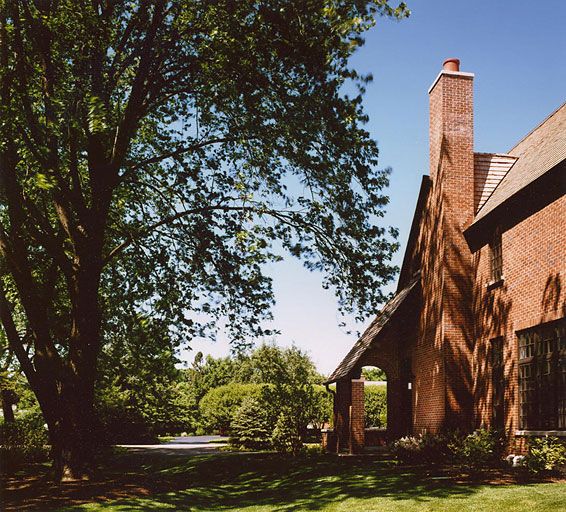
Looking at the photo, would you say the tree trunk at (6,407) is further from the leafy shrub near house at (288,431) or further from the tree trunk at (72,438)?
the tree trunk at (72,438)

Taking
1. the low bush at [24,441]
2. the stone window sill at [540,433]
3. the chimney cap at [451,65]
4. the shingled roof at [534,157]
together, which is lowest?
the low bush at [24,441]

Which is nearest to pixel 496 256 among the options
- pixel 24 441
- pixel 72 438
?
pixel 72 438

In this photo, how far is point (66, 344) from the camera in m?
Answer: 22.8

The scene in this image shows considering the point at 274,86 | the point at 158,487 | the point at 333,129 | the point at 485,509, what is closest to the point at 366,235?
the point at 333,129

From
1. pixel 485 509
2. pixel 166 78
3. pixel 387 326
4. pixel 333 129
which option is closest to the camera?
pixel 485 509

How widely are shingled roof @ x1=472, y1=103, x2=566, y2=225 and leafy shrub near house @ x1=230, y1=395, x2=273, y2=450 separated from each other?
16.3 metres

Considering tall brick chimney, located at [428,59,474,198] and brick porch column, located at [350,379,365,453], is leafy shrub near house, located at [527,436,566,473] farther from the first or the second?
brick porch column, located at [350,379,365,453]

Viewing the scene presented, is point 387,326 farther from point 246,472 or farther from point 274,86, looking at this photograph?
point 274,86

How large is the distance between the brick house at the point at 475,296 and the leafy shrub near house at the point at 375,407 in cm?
1129

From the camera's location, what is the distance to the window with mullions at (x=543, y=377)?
1473 cm

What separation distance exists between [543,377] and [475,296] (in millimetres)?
4355

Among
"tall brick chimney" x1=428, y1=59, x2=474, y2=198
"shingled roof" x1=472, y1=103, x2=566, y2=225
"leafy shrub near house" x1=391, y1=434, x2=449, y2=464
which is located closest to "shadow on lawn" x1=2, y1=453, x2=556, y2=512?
"leafy shrub near house" x1=391, y1=434, x2=449, y2=464

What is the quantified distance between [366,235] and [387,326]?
303 inches

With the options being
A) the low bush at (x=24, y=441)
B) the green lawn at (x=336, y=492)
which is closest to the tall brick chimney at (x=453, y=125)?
the green lawn at (x=336, y=492)
